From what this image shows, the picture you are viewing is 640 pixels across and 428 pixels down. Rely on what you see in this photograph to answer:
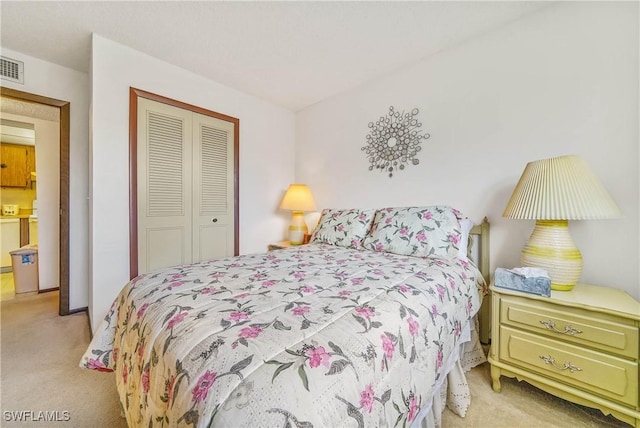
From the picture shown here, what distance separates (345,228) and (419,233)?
68 cm

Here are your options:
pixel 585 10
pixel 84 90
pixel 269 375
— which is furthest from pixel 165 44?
pixel 585 10

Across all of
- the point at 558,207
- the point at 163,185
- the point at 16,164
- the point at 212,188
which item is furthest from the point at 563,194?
the point at 16,164

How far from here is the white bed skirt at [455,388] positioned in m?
1.06

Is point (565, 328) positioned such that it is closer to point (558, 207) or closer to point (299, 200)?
point (558, 207)

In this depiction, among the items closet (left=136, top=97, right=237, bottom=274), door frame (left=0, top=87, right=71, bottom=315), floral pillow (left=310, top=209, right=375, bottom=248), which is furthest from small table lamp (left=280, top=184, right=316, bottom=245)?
door frame (left=0, top=87, right=71, bottom=315)

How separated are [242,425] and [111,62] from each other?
278 cm

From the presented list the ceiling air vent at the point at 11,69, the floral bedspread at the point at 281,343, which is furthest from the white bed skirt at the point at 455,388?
the ceiling air vent at the point at 11,69

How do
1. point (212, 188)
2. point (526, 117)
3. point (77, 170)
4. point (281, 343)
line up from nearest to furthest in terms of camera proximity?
1. point (281, 343)
2. point (526, 117)
3. point (77, 170)
4. point (212, 188)

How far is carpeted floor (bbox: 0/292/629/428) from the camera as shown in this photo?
50.6 inches

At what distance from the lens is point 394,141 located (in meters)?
2.51

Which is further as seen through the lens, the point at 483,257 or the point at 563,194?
the point at 483,257

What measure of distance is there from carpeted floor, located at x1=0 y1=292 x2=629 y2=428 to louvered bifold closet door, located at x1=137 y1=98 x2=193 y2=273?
2.64 ft

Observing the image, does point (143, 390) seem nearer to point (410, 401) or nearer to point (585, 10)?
point (410, 401)

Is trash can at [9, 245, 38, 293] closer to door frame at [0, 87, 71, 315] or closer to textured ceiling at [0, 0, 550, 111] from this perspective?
door frame at [0, 87, 71, 315]
